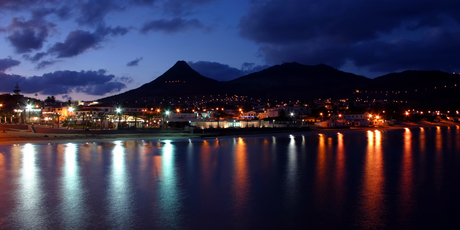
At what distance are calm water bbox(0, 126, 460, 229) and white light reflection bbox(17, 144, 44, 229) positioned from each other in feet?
0.10

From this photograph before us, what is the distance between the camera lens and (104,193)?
12.3 m

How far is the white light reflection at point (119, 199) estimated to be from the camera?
Answer: 29.6 ft

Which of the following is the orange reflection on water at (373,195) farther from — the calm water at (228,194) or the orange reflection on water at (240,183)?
the orange reflection on water at (240,183)

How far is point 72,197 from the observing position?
11602 millimetres

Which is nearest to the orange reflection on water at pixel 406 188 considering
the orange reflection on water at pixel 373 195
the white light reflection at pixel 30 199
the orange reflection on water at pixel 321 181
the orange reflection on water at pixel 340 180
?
the orange reflection on water at pixel 373 195

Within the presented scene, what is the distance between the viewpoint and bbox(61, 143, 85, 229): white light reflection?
9.06m

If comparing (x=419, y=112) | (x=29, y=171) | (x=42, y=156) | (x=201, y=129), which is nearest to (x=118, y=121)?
(x=201, y=129)

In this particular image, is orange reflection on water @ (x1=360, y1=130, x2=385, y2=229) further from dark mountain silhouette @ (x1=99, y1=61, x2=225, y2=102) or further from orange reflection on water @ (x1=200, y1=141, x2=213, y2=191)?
dark mountain silhouette @ (x1=99, y1=61, x2=225, y2=102)

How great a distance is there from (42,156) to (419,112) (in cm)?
9650

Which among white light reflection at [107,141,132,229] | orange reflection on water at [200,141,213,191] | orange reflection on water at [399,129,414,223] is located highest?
white light reflection at [107,141,132,229]

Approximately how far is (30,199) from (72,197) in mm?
1373

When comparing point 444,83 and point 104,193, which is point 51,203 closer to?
point 104,193

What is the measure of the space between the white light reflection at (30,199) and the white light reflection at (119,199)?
6.32ft

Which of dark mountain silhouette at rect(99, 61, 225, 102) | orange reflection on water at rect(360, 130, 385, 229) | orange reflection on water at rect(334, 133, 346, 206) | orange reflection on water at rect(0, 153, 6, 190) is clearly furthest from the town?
dark mountain silhouette at rect(99, 61, 225, 102)
